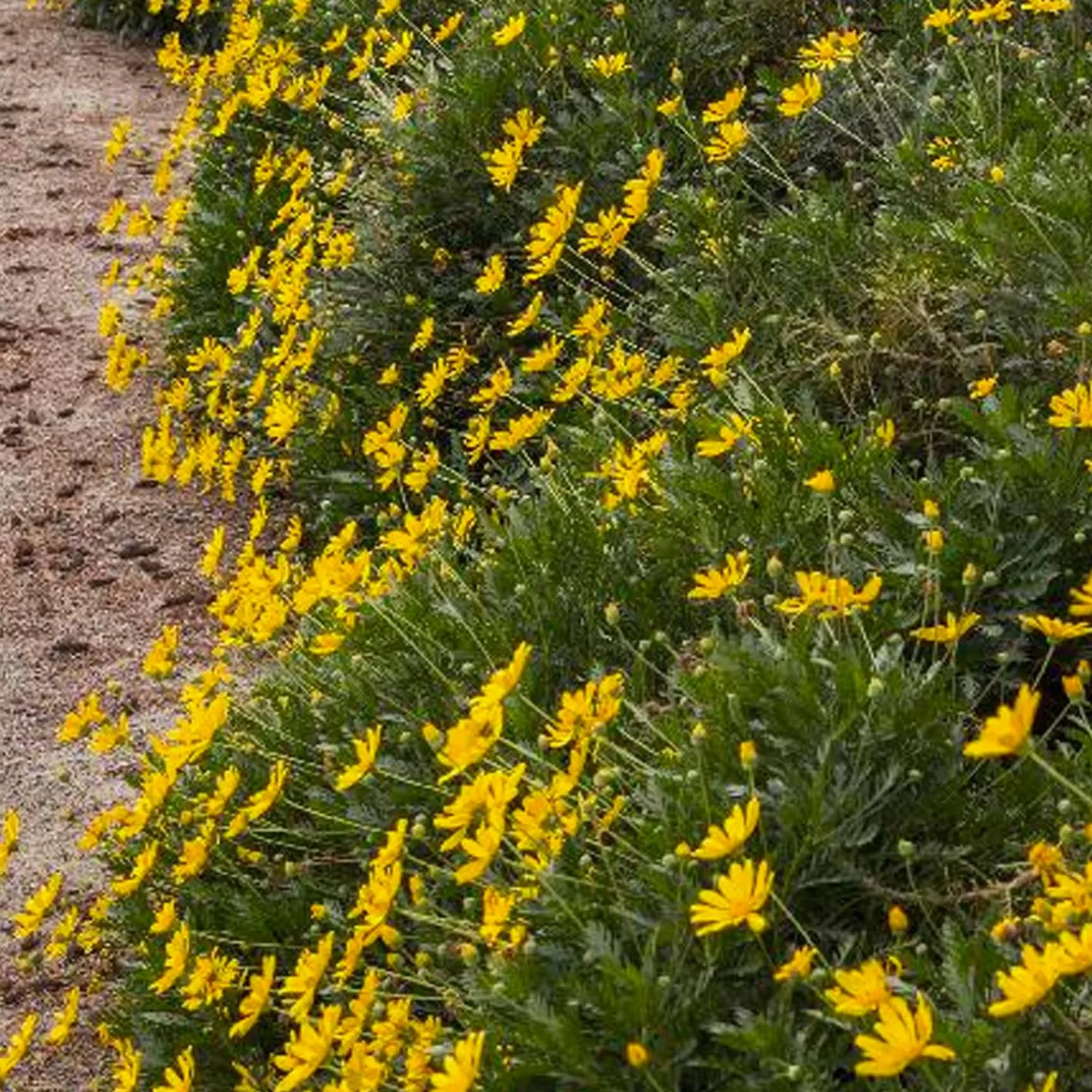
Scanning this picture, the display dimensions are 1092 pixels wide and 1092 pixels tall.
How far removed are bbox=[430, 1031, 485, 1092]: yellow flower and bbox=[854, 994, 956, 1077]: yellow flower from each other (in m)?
0.46

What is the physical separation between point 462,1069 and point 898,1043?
0.53m

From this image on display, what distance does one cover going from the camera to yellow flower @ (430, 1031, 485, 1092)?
221cm

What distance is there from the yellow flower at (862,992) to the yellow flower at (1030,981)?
0.13 meters

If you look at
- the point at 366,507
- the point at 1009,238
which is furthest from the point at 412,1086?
the point at 366,507

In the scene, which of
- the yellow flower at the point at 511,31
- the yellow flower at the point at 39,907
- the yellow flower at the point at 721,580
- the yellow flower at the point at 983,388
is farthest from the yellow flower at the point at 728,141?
the yellow flower at the point at 39,907

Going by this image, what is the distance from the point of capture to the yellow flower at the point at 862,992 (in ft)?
6.46

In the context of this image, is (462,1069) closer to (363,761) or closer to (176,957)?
(363,761)

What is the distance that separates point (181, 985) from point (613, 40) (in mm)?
2575

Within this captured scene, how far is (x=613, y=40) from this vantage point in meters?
4.85

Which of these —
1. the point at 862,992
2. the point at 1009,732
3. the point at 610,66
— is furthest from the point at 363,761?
the point at 610,66

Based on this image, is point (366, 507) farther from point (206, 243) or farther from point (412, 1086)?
point (412, 1086)

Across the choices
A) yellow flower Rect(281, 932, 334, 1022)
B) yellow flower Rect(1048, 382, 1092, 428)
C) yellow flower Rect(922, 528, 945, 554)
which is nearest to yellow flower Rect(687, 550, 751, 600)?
yellow flower Rect(922, 528, 945, 554)

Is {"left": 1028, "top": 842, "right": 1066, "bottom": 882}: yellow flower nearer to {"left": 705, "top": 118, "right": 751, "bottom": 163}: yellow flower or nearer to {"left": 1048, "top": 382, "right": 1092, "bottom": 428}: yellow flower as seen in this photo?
{"left": 1048, "top": 382, "right": 1092, "bottom": 428}: yellow flower

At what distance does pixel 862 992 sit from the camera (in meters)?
1.98
